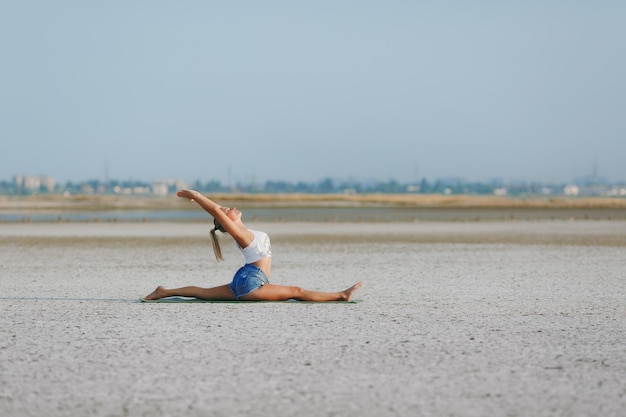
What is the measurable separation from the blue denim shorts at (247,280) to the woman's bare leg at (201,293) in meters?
0.10

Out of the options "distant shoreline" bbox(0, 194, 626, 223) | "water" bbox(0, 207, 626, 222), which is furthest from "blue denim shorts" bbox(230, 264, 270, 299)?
"water" bbox(0, 207, 626, 222)

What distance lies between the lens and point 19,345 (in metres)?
8.26

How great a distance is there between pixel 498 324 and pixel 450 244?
53.9 ft

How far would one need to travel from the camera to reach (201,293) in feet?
36.9

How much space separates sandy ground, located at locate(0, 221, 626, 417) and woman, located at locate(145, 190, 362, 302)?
19 cm

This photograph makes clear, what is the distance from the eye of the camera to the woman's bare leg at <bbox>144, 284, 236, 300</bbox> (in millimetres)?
11094

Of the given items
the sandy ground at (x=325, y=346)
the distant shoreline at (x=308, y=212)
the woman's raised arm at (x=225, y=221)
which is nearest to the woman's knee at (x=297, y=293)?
the sandy ground at (x=325, y=346)

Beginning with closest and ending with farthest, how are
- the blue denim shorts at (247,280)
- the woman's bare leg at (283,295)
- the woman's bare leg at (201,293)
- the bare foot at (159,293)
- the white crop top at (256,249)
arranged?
the white crop top at (256,249)
the blue denim shorts at (247,280)
the woman's bare leg at (283,295)
the woman's bare leg at (201,293)
the bare foot at (159,293)

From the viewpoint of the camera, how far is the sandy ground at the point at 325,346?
604cm

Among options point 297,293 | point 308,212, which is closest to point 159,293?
point 297,293

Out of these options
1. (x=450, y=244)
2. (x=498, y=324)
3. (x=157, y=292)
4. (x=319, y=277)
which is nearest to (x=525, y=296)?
(x=498, y=324)

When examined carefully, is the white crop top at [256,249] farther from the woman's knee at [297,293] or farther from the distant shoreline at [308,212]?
the distant shoreline at [308,212]

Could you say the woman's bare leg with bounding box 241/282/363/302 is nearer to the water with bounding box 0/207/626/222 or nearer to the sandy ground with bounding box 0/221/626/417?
the sandy ground with bounding box 0/221/626/417

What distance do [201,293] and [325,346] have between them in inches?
140
